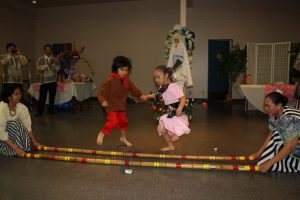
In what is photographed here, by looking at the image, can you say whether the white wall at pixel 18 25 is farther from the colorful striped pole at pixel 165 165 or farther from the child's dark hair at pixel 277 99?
the child's dark hair at pixel 277 99

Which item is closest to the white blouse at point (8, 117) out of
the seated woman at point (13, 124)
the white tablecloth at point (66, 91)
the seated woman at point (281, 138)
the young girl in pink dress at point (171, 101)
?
the seated woman at point (13, 124)

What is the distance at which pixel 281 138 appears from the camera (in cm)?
233

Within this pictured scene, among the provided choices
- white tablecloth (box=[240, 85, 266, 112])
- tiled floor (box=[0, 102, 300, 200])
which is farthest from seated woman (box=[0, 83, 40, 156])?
white tablecloth (box=[240, 85, 266, 112])

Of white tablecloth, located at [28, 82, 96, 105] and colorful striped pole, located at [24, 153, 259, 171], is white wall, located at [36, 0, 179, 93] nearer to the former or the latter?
white tablecloth, located at [28, 82, 96, 105]

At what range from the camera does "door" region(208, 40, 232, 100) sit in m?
9.97

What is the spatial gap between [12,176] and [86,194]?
0.77m

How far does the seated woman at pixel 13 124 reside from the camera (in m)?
2.74

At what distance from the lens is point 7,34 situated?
30.2 feet

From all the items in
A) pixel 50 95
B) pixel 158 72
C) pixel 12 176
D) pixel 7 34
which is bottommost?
pixel 12 176

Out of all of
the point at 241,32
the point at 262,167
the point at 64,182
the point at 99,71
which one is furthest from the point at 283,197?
the point at 99,71

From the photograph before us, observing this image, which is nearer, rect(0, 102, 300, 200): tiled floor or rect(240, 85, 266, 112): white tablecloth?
rect(0, 102, 300, 200): tiled floor

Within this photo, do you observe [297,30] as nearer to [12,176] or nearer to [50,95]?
[50,95]

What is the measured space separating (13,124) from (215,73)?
8.24 metres

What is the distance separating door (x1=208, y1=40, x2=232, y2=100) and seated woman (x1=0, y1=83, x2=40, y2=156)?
26.0 feet
